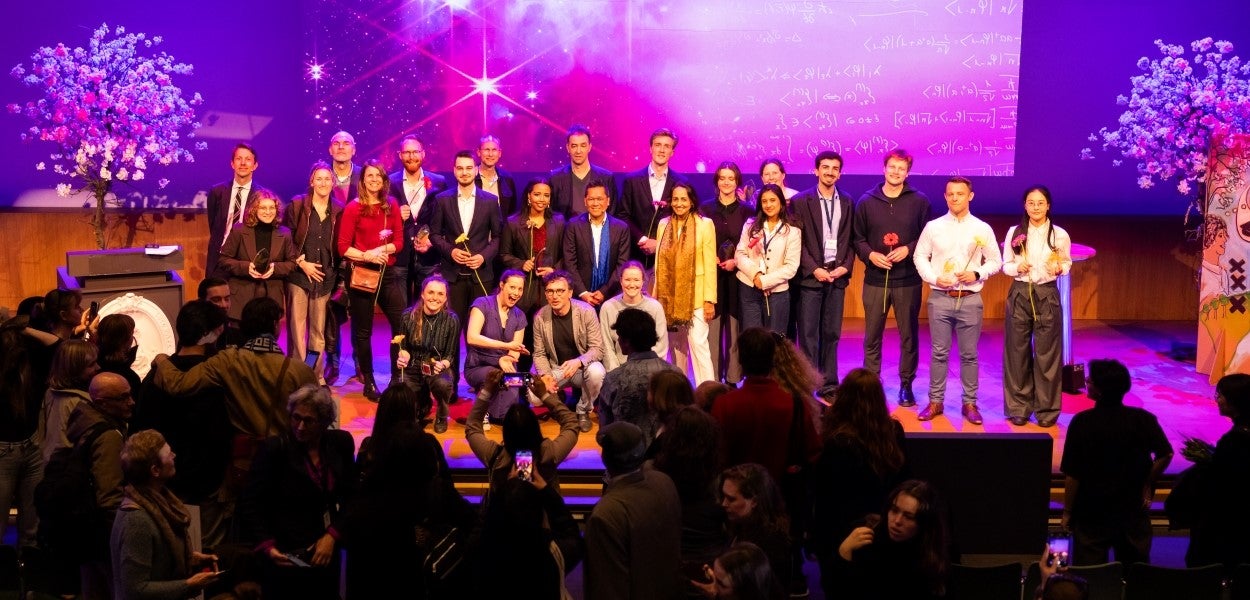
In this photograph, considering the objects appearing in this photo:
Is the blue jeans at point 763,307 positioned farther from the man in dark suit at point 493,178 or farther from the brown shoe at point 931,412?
the man in dark suit at point 493,178

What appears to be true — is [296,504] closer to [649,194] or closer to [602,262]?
[602,262]

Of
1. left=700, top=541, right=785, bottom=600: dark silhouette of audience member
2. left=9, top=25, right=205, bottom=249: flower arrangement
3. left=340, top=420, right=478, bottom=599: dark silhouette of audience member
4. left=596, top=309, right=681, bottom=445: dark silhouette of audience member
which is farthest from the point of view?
left=9, top=25, right=205, bottom=249: flower arrangement

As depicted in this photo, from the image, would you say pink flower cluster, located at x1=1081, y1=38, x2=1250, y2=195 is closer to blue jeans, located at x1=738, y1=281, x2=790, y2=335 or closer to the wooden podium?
blue jeans, located at x1=738, y1=281, x2=790, y2=335

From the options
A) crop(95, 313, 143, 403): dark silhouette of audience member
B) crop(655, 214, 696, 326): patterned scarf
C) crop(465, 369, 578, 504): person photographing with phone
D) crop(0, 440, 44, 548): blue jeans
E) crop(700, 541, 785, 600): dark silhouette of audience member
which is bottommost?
crop(0, 440, 44, 548): blue jeans

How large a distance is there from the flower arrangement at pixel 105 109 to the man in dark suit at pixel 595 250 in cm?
331

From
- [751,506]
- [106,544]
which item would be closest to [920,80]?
[751,506]

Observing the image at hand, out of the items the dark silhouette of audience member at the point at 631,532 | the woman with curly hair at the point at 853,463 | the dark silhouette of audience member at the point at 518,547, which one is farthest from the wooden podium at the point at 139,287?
the woman with curly hair at the point at 853,463

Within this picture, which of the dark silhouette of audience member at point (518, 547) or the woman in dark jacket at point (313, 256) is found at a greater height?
the woman in dark jacket at point (313, 256)

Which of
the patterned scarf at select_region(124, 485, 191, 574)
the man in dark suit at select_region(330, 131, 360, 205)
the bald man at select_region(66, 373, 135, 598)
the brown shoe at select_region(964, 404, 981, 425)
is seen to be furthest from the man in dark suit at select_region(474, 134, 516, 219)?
the patterned scarf at select_region(124, 485, 191, 574)

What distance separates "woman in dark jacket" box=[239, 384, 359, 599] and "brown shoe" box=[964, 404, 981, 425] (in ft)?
13.2

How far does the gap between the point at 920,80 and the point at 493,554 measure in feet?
21.3

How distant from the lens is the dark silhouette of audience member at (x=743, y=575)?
11.1 ft

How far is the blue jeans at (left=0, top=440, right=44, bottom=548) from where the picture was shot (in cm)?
505

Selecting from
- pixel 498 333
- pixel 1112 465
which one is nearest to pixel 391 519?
pixel 1112 465
